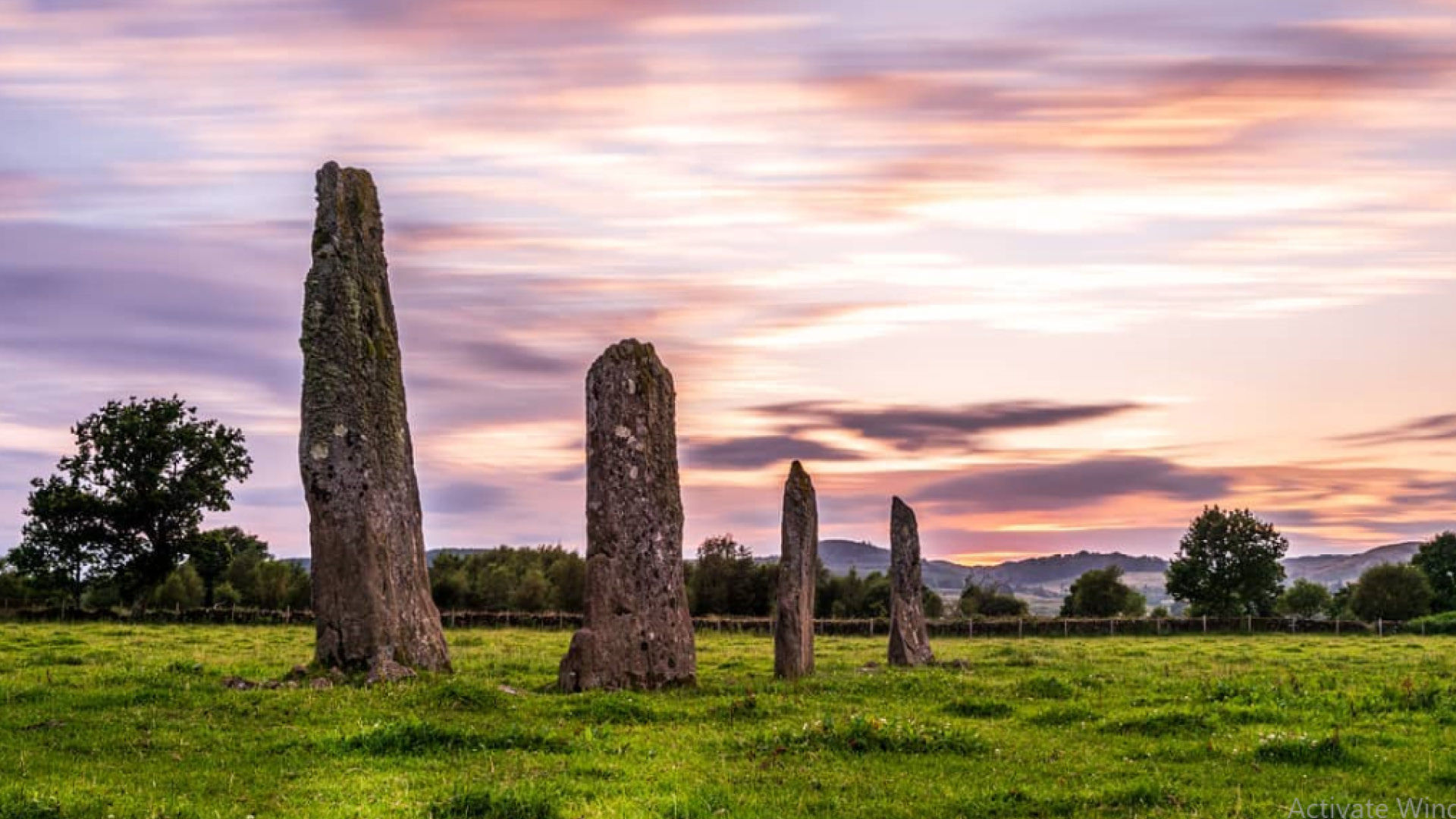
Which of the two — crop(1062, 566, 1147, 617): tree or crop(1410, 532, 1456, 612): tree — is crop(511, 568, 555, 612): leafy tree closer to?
crop(1062, 566, 1147, 617): tree

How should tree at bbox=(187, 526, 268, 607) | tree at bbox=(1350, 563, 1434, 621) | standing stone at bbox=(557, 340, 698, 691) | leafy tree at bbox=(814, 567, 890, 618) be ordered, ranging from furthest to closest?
tree at bbox=(1350, 563, 1434, 621) < leafy tree at bbox=(814, 567, 890, 618) < tree at bbox=(187, 526, 268, 607) < standing stone at bbox=(557, 340, 698, 691)

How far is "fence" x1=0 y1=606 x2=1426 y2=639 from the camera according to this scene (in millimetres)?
54531

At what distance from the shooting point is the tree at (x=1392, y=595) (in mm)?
85938

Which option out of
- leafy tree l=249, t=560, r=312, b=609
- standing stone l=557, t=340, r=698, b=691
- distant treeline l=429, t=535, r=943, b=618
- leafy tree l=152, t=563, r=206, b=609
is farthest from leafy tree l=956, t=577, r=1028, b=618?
standing stone l=557, t=340, r=698, b=691

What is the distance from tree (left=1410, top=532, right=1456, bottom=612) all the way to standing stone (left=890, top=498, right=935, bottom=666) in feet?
237

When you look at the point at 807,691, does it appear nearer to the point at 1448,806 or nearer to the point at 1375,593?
the point at 1448,806

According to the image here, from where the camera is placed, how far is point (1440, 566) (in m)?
97.0

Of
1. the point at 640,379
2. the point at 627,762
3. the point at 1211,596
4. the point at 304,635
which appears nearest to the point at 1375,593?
the point at 1211,596

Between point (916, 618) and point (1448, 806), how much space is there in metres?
21.2

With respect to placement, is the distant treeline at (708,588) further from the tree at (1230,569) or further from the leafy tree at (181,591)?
the tree at (1230,569)

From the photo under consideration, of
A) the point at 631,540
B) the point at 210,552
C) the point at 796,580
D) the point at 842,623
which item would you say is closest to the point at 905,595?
the point at 796,580

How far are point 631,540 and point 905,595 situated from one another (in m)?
13.3

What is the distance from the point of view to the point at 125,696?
18.7 meters

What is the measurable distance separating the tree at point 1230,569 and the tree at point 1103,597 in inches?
164
